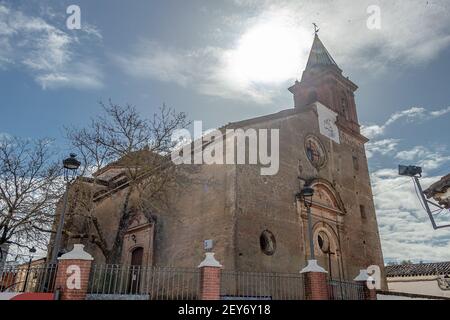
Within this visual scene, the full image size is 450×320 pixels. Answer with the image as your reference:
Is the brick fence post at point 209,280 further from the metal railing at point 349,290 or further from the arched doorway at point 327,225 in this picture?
the arched doorway at point 327,225

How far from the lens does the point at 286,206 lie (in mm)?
15008

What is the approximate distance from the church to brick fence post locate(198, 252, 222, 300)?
2.79 metres

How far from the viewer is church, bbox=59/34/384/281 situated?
1338 centimetres

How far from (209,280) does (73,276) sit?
3.30m

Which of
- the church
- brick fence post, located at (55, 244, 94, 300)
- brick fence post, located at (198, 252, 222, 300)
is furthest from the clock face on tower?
brick fence post, located at (55, 244, 94, 300)

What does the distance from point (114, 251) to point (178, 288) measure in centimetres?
282

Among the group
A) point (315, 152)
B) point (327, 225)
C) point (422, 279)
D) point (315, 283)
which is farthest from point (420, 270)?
point (315, 283)

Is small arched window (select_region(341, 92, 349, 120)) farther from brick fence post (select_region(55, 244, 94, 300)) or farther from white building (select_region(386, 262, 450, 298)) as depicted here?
brick fence post (select_region(55, 244, 94, 300))

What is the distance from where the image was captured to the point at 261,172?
579 inches

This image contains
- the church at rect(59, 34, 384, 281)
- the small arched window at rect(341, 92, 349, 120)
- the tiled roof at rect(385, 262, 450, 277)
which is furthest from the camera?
the tiled roof at rect(385, 262, 450, 277)

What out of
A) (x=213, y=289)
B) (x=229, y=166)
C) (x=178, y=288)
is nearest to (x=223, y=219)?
(x=229, y=166)

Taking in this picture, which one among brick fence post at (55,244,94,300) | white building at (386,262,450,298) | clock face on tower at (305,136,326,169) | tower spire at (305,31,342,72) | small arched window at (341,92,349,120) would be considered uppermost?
tower spire at (305,31,342,72)

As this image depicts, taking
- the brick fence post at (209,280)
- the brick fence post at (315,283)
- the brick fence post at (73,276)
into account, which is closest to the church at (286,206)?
the brick fence post at (315,283)

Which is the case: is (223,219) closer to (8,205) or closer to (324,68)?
(8,205)
